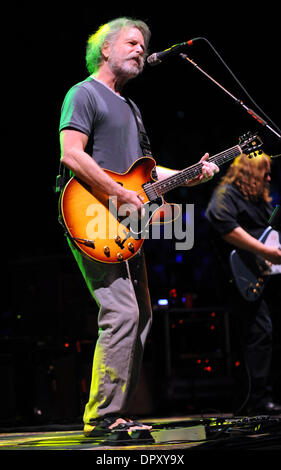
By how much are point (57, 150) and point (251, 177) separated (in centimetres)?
270

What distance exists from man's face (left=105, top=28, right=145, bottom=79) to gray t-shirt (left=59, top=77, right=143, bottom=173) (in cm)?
13

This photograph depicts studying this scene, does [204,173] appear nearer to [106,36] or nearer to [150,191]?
[150,191]

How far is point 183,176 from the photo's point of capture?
3248 mm

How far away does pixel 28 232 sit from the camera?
650 centimetres

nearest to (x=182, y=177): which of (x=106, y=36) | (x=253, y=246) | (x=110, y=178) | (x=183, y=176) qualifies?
(x=183, y=176)

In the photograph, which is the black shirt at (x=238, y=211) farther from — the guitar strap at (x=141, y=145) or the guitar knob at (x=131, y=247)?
the guitar knob at (x=131, y=247)

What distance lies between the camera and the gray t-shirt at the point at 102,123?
9.64 ft

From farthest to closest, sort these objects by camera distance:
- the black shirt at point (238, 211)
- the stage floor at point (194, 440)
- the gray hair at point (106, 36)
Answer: the black shirt at point (238, 211)
the gray hair at point (106, 36)
the stage floor at point (194, 440)

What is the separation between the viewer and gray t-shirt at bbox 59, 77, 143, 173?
294cm

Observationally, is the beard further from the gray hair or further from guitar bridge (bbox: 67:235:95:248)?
guitar bridge (bbox: 67:235:95:248)

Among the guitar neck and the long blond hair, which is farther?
the long blond hair

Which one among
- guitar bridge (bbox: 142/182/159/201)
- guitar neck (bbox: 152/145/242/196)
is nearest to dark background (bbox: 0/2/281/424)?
guitar neck (bbox: 152/145/242/196)

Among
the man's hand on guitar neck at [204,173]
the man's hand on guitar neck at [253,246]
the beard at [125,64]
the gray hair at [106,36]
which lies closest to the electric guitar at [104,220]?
the man's hand on guitar neck at [204,173]

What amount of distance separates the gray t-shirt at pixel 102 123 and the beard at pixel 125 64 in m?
0.12
